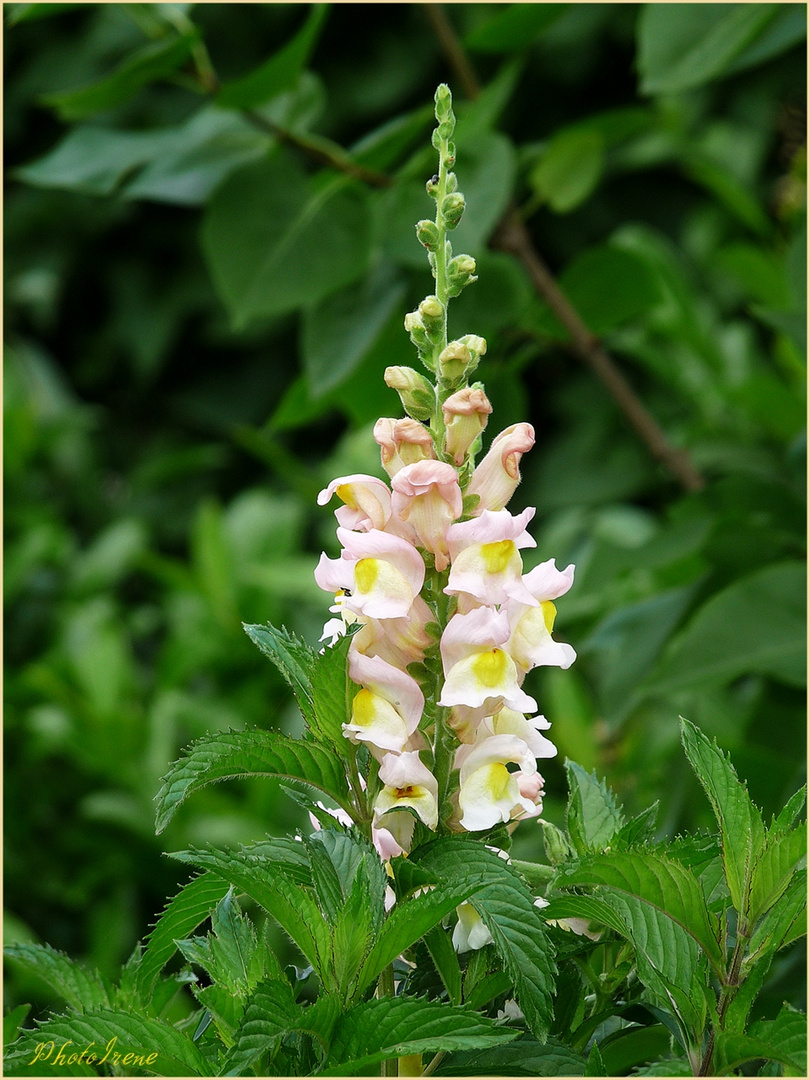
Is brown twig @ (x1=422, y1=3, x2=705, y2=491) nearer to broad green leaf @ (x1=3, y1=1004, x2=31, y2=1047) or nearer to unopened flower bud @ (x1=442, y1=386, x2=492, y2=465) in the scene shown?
unopened flower bud @ (x1=442, y1=386, x2=492, y2=465)

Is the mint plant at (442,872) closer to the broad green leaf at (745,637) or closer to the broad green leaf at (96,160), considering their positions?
the broad green leaf at (745,637)

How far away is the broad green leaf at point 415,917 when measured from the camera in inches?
12.7

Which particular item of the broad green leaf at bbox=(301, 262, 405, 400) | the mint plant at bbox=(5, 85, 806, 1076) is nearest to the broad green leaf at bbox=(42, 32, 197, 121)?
the broad green leaf at bbox=(301, 262, 405, 400)

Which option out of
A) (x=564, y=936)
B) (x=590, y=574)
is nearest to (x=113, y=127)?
(x=590, y=574)

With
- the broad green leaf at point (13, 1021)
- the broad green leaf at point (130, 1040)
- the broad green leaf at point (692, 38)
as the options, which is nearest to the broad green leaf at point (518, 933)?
the broad green leaf at point (130, 1040)

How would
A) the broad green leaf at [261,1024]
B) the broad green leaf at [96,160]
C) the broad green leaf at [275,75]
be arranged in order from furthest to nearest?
the broad green leaf at [96,160] → the broad green leaf at [275,75] → the broad green leaf at [261,1024]

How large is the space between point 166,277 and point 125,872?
131 cm

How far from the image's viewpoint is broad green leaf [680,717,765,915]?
0.37 metres

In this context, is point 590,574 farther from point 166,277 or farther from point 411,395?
point 166,277

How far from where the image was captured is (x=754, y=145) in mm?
2035

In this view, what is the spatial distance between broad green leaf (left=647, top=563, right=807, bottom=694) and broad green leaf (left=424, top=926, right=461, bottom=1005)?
0.58m

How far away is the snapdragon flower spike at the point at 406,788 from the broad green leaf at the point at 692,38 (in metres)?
0.73

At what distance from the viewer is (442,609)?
1.36 feet
